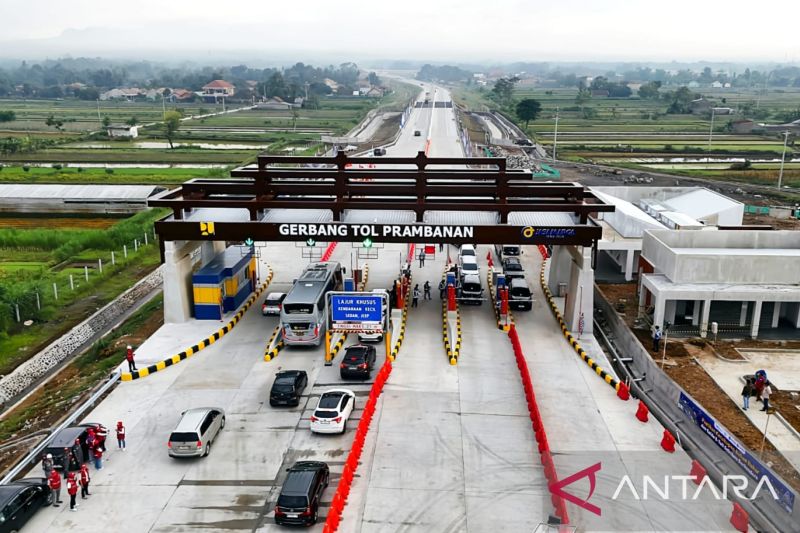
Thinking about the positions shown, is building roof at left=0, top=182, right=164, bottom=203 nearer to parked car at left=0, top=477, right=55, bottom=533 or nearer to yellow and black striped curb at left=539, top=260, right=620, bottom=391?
yellow and black striped curb at left=539, top=260, right=620, bottom=391

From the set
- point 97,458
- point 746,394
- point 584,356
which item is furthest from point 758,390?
point 97,458

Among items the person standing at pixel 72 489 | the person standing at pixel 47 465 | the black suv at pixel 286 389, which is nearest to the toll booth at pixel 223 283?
the black suv at pixel 286 389

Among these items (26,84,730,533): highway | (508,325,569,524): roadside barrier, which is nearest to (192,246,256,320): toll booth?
(26,84,730,533): highway

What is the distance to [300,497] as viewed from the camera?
20.3 metres

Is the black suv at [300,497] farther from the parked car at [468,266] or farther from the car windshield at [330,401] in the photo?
the parked car at [468,266]

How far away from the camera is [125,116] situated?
575 feet

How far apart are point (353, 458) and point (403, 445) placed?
2.66m

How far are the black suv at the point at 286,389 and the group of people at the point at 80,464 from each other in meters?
5.87

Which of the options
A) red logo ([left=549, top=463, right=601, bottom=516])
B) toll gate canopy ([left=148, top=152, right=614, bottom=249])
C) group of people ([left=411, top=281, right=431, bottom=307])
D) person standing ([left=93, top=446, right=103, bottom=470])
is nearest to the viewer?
red logo ([left=549, top=463, right=601, bottom=516])

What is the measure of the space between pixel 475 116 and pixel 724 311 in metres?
148

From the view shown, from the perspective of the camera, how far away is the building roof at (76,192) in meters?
73.9

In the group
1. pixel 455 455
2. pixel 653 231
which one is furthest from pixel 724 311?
pixel 455 455

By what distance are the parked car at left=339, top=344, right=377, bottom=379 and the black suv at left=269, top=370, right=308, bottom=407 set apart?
2221mm

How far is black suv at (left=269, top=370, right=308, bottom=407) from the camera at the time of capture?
28.0 meters
